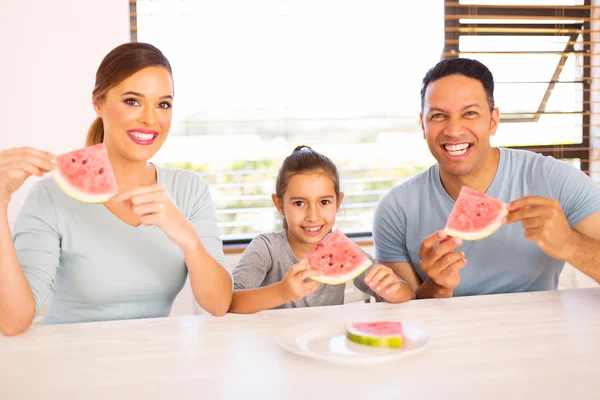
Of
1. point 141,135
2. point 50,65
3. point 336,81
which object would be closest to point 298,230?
point 141,135

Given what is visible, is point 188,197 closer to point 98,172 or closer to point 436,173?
point 98,172

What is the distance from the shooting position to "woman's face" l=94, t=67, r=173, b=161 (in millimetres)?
2264

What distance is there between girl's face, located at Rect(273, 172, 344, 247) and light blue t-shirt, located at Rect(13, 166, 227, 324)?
515 mm

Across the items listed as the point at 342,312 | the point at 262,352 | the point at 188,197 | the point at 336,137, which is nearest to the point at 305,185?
the point at 188,197

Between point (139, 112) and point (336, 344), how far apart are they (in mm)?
1113

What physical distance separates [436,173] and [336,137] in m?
1.79

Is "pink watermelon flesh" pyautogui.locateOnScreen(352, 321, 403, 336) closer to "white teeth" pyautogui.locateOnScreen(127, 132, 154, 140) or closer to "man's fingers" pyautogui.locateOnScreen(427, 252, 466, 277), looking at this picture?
"man's fingers" pyautogui.locateOnScreen(427, 252, 466, 277)

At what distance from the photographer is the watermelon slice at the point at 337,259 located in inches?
88.1

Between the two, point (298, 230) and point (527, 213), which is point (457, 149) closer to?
point (527, 213)

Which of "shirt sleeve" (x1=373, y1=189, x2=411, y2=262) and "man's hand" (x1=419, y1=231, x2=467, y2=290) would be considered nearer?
"man's hand" (x1=419, y1=231, x2=467, y2=290)

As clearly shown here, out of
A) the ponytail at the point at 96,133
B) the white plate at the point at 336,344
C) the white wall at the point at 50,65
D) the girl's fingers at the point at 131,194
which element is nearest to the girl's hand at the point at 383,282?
the white plate at the point at 336,344

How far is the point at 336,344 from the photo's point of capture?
174 centimetres

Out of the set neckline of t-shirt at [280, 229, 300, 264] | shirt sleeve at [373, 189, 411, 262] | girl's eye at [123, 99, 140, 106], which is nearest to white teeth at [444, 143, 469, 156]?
shirt sleeve at [373, 189, 411, 262]

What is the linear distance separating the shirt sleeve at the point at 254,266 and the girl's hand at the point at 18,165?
1.05 m
